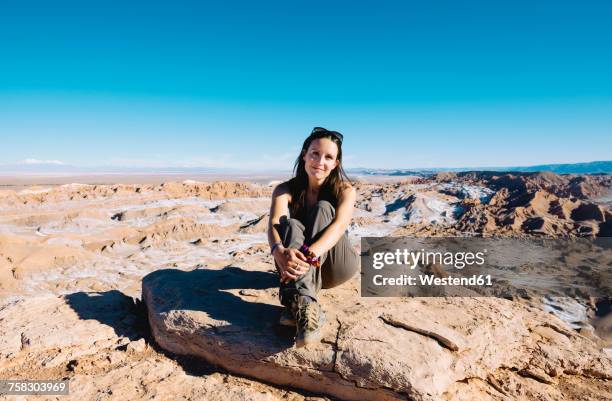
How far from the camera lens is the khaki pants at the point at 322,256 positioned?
2104 mm

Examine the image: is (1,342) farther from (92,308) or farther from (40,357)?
(92,308)

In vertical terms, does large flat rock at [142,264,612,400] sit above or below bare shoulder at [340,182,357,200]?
below

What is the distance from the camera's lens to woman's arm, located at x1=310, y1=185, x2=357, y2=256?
2.13 m

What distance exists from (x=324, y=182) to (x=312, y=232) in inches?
20.3

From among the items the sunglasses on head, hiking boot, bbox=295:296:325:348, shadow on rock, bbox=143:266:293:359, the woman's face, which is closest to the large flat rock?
shadow on rock, bbox=143:266:293:359

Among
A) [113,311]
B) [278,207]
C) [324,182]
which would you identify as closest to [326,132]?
[324,182]

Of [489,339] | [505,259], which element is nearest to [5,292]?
[489,339]

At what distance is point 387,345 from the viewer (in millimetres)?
2174

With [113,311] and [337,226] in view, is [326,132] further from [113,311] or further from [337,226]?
[113,311]

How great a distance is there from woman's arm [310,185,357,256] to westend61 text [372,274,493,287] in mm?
A: 1463

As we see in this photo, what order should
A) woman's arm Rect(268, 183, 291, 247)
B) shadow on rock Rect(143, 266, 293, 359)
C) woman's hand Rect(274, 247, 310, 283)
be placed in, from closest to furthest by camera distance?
woman's hand Rect(274, 247, 310, 283) < shadow on rock Rect(143, 266, 293, 359) < woman's arm Rect(268, 183, 291, 247)

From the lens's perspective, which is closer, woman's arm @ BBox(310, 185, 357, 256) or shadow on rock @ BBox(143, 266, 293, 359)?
woman's arm @ BBox(310, 185, 357, 256)

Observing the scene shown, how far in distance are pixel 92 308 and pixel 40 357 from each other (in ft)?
2.10

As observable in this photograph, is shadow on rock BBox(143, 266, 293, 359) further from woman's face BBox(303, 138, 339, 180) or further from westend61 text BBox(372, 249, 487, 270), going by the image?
westend61 text BBox(372, 249, 487, 270)
